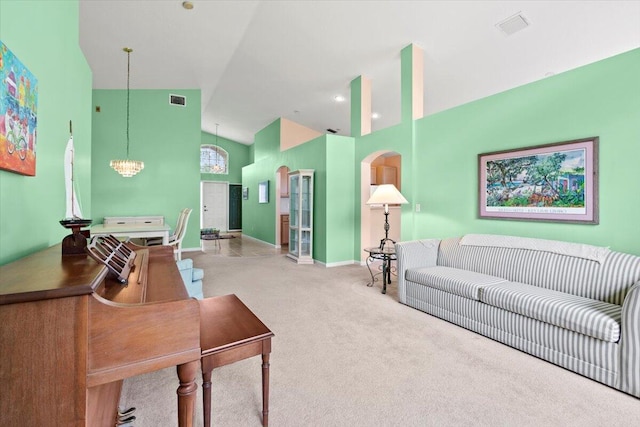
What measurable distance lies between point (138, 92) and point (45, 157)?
553 cm

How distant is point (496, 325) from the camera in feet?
7.89

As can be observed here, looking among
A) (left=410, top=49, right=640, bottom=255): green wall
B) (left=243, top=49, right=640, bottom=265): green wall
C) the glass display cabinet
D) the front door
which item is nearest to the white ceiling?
(left=243, top=49, right=640, bottom=265): green wall

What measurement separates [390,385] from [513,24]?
413cm

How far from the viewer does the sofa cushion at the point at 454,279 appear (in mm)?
2576

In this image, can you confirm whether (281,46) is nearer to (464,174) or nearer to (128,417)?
(464,174)

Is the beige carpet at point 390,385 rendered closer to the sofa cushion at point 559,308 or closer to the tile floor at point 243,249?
the sofa cushion at point 559,308

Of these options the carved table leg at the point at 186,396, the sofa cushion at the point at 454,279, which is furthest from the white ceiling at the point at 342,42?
the carved table leg at the point at 186,396

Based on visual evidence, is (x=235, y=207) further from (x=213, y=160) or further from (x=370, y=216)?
(x=370, y=216)

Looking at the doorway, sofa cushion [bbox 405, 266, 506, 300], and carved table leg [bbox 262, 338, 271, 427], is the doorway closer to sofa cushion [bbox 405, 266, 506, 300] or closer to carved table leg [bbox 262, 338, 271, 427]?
sofa cushion [bbox 405, 266, 506, 300]

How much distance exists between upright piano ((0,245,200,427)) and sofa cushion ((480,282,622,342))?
225 cm

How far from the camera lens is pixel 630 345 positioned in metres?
1.71

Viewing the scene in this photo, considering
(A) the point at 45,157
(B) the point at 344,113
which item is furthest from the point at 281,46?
(A) the point at 45,157

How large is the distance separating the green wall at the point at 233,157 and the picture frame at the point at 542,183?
9737 mm

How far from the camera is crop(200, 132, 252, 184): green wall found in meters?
11.2
